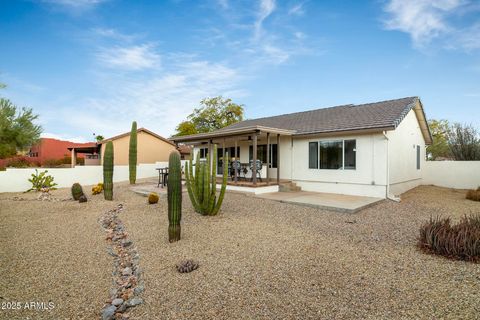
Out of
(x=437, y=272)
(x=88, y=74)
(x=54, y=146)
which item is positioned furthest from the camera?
(x=54, y=146)

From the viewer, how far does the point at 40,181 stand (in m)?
14.6

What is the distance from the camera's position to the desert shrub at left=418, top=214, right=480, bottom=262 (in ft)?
14.0

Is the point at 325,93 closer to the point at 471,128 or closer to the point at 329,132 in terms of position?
the point at 329,132

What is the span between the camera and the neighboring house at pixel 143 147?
77.6 feet

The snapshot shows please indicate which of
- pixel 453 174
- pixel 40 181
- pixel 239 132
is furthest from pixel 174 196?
pixel 453 174

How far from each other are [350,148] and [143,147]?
20959mm

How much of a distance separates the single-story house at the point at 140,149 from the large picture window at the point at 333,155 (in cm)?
1585

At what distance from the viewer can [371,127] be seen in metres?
10.0

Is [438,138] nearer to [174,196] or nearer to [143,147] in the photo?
[143,147]

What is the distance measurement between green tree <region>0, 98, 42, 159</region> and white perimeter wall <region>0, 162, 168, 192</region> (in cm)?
337

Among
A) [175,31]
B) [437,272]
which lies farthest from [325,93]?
[437,272]

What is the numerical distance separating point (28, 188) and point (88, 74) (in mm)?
8038

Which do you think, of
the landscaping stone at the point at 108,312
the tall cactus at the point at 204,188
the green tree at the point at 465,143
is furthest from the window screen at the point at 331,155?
the green tree at the point at 465,143

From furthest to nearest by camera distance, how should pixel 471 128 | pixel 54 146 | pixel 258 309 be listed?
pixel 54 146 < pixel 471 128 < pixel 258 309
